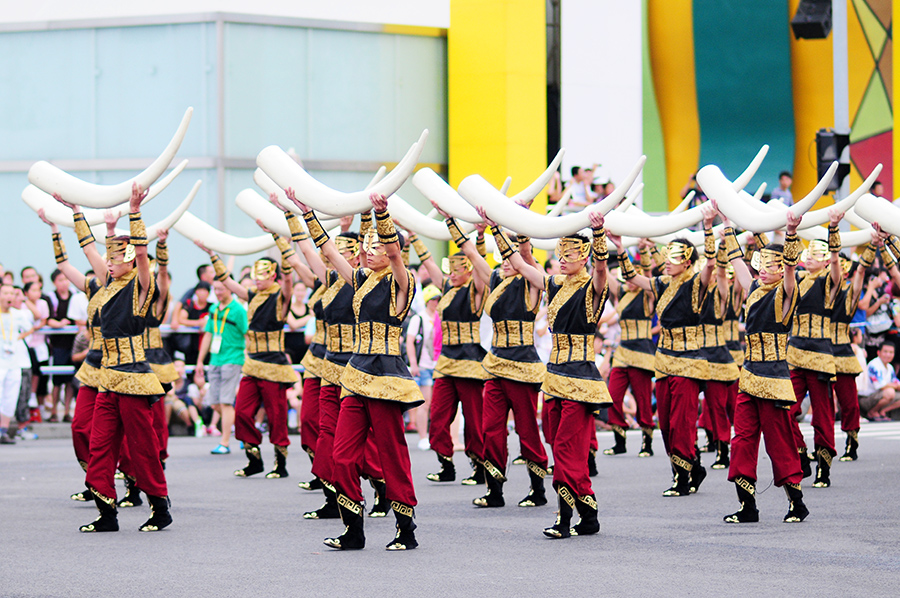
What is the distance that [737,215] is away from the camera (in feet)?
31.8

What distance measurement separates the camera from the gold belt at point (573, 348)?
9.14 meters

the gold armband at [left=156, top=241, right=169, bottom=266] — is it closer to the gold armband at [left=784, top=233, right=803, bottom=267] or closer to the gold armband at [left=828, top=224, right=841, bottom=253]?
the gold armband at [left=784, top=233, right=803, bottom=267]

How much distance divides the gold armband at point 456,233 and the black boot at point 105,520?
312cm

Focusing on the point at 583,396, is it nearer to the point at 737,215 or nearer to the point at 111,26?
the point at 737,215

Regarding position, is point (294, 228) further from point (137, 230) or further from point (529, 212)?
point (529, 212)

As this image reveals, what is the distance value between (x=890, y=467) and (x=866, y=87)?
13.3m

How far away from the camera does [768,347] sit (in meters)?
9.59

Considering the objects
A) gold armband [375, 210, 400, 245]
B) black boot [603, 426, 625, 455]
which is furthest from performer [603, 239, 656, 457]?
gold armband [375, 210, 400, 245]

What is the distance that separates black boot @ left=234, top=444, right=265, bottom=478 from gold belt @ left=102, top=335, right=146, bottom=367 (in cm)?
352

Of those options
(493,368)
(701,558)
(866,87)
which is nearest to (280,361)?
(493,368)

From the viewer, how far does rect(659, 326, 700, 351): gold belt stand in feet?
38.0

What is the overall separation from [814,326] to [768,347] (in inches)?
110

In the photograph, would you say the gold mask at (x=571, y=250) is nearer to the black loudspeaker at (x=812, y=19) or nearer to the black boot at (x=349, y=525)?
the black boot at (x=349, y=525)

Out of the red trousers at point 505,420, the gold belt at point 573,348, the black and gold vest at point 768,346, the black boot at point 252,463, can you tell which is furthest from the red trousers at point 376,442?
the black boot at point 252,463
